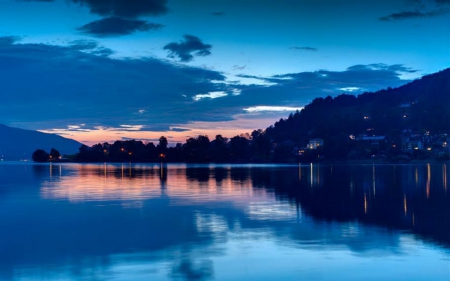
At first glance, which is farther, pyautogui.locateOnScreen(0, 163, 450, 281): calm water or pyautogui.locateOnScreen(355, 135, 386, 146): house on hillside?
pyautogui.locateOnScreen(355, 135, 386, 146): house on hillside

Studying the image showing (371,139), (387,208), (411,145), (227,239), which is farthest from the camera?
(371,139)

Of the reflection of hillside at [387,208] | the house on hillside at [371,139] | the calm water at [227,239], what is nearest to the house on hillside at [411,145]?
the house on hillside at [371,139]

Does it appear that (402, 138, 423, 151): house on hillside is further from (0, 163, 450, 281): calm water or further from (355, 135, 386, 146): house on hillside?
(0, 163, 450, 281): calm water

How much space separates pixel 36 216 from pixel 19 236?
17.4 feet

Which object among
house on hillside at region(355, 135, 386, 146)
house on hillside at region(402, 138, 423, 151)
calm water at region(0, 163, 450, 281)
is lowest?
calm water at region(0, 163, 450, 281)

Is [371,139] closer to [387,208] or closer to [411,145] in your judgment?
[411,145]

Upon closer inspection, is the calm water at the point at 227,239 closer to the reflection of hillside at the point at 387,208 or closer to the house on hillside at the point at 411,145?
the reflection of hillside at the point at 387,208

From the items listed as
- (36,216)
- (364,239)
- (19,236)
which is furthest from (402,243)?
(36,216)

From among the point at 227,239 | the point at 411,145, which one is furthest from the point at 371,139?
the point at 227,239

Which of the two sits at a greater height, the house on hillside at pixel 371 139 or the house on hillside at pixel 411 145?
the house on hillside at pixel 371 139

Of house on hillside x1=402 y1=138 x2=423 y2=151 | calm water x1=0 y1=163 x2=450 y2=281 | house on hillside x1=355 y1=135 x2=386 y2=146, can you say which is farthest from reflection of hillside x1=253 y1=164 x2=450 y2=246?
house on hillside x1=355 y1=135 x2=386 y2=146

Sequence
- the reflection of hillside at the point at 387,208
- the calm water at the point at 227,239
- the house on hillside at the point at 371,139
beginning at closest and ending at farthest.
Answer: the calm water at the point at 227,239 → the reflection of hillside at the point at 387,208 → the house on hillside at the point at 371,139

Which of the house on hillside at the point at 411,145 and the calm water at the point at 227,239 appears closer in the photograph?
the calm water at the point at 227,239

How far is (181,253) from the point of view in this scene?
46.8ft
